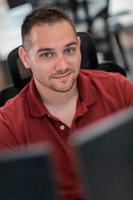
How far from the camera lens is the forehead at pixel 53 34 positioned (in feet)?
5.21

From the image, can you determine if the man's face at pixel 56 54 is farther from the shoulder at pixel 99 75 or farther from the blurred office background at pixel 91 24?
the blurred office background at pixel 91 24

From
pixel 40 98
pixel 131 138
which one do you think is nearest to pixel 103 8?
pixel 40 98

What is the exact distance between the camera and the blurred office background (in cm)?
432

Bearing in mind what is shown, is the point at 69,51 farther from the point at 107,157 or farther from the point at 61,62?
the point at 107,157

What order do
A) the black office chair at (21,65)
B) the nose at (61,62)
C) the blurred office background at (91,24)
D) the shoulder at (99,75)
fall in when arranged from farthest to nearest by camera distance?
the blurred office background at (91,24)
the black office chair at (21,65)
the shoulder at (99,75)
the nose at (61,62)

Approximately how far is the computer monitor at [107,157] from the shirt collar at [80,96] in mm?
896

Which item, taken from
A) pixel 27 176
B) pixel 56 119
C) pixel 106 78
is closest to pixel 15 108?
pixel 56 119

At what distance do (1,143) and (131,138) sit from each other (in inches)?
35.1

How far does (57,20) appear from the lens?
1.63 m

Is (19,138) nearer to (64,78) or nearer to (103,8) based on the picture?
(64,78)

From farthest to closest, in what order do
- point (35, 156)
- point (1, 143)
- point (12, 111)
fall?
1. point (12, 111)
2. point (1, 143)
3. point (35, 156)

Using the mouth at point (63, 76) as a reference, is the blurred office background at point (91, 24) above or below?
below

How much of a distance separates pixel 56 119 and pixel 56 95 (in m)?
0.11

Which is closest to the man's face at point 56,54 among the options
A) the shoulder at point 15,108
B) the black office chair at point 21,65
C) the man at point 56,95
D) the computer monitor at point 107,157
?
the man at point 56,95
